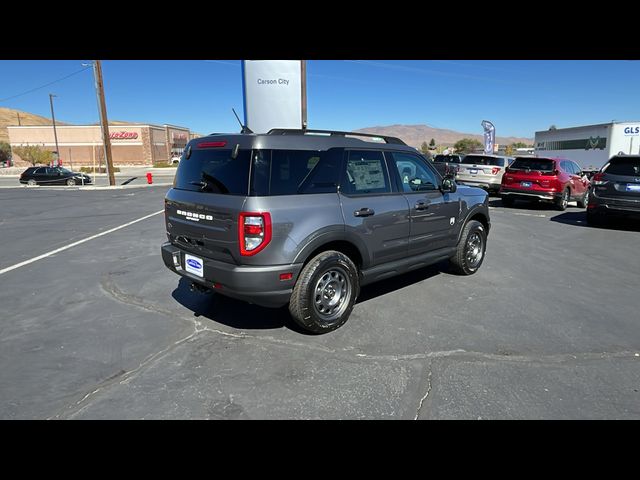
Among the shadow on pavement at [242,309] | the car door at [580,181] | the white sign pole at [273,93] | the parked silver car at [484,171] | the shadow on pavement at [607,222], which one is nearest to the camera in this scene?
the shadow on pavement at [242,309]

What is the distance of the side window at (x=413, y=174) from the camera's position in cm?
463

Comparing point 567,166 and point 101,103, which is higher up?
point 101,103

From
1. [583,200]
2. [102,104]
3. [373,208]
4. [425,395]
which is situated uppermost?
[102,104]

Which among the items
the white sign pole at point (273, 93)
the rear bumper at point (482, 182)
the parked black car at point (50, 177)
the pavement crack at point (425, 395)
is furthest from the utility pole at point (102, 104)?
the pavement crack at point (425, 395)

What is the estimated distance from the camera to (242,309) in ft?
14.6

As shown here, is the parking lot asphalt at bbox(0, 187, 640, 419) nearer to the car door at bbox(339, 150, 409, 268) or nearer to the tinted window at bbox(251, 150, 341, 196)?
the car door at bbox(339, 150, 409, 268)

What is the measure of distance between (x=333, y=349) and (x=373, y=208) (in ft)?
5.03

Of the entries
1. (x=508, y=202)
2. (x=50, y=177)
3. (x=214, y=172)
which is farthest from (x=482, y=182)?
(x=50, y=177)

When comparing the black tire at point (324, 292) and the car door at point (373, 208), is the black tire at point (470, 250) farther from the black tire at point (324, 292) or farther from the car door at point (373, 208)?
the black tire at point (324, 292)

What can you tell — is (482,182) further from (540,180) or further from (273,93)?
(273,93)

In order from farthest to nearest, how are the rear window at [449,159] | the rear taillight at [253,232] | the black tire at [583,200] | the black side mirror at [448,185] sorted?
the rear window at [449,159]
the black tire at [583,200]
the black side mirror at [448,185]
the rear taillight at [253,232]

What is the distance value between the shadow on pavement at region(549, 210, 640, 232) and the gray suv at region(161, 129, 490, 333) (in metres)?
7.65

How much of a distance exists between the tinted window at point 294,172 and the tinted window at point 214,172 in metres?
0.13
